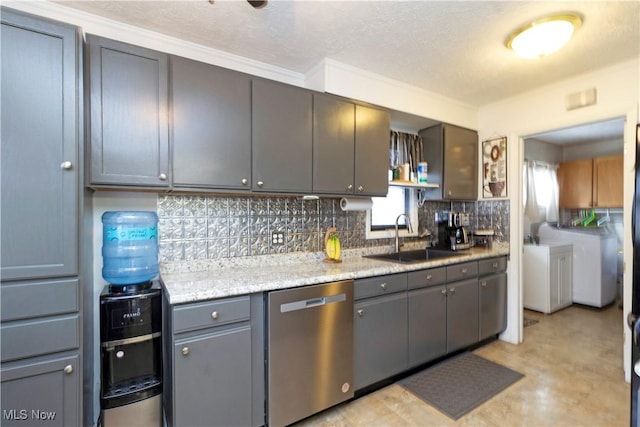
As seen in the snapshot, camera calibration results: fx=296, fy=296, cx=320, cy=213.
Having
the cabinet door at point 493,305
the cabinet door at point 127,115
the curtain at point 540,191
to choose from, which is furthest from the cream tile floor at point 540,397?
the curtain at point 540,191

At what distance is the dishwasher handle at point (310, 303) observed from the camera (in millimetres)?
1724

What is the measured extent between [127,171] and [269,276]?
1.00 m

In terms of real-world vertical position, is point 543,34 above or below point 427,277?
above

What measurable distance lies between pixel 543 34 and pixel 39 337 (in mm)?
3129

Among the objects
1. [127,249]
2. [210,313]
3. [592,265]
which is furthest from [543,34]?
[592,265]

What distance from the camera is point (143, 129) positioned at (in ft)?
5.41

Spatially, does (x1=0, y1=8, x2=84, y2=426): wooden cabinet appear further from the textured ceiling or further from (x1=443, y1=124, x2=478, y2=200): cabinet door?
(x1=443, y1=124, x2=478, y2=200): cabinet door

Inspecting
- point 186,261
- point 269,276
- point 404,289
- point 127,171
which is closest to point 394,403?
point 404,289

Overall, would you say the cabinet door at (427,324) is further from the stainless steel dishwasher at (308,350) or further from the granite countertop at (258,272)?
the stainless steel dishwasher at (308,350)

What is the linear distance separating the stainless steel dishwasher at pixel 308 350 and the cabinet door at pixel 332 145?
76 cm

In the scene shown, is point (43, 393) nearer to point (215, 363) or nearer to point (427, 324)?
point (215, 363)

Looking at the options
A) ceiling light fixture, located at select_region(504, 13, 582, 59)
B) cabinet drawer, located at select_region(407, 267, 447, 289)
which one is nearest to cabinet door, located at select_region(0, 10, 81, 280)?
cabinet drawer, located at select_region(407, 267, 447, 289)

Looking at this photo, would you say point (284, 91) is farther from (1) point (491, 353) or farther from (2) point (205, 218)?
(1) point (491, 353)

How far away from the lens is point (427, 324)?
95.0 inches
